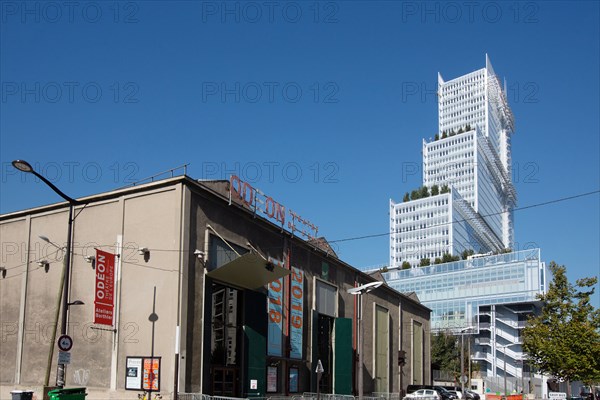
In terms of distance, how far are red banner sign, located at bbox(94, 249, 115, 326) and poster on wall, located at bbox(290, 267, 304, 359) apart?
44.1ft

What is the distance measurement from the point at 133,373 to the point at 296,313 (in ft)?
45.7

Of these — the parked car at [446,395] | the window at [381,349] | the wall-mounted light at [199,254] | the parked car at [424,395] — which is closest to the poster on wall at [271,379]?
the wall-mounted light at [199,254]

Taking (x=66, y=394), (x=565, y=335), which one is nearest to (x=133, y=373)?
(x=66, y=394)

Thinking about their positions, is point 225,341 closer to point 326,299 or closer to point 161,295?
point 161,295

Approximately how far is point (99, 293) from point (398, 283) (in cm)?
14118

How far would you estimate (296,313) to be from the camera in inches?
1652

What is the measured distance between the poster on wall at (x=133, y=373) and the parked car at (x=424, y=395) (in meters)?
28.6

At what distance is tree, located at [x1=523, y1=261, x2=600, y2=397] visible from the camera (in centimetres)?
4103

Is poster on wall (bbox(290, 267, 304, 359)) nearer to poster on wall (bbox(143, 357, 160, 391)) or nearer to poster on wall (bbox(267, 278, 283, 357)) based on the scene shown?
poster on wall (bbox(267, 278, 283, 357))

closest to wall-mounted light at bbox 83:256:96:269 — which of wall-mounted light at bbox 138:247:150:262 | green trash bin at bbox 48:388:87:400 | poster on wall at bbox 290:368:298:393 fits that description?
wall-mounted light at bbox 138:247:150:262

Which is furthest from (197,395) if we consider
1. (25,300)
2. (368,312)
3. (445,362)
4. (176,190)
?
(445,362)

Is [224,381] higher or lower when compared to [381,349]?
lower

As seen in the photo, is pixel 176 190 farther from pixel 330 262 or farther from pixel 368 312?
pixel 368 312

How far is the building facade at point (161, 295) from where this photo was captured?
100 feet
